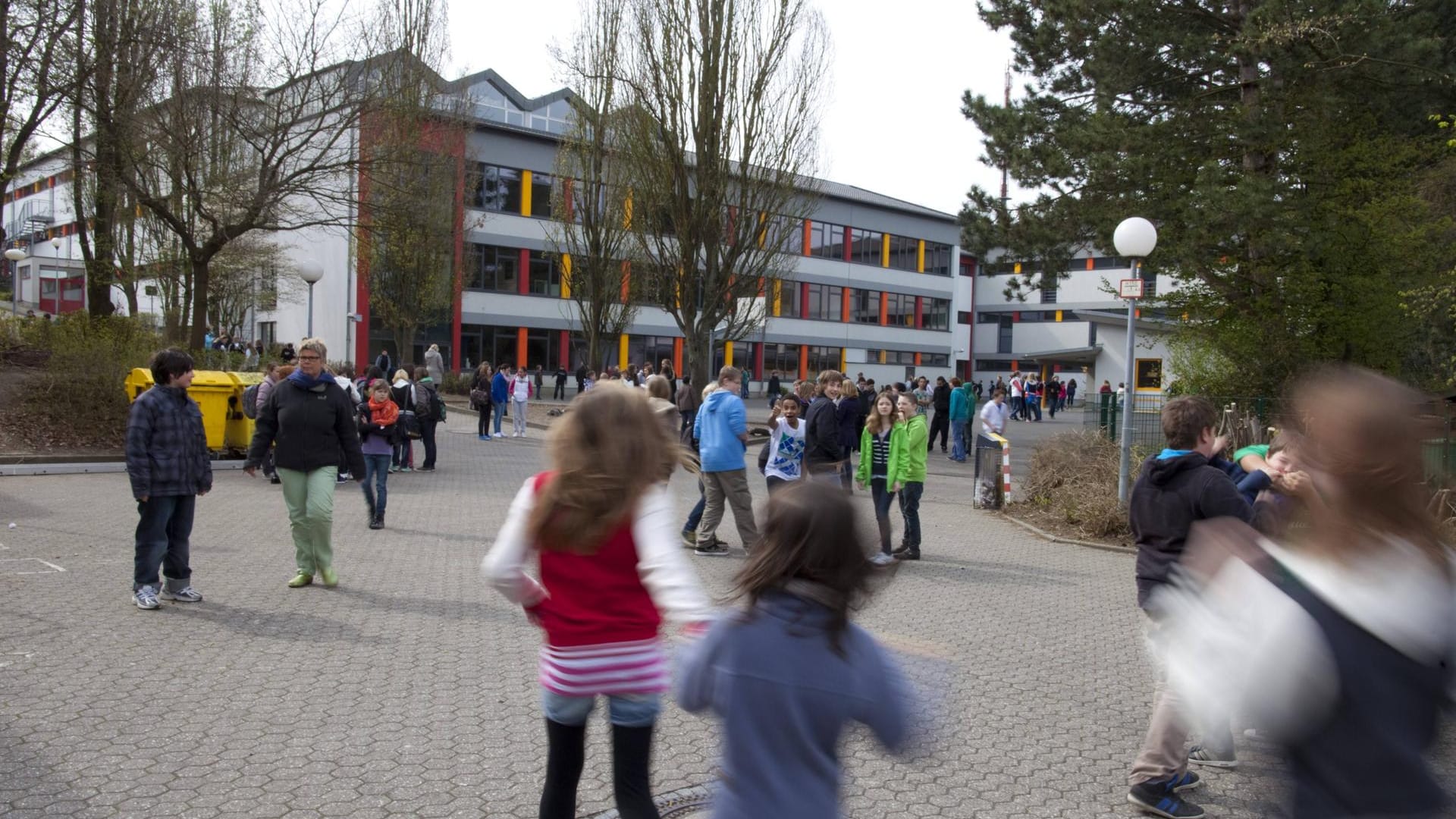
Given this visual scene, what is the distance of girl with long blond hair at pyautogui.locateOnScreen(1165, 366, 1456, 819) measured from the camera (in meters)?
2.03

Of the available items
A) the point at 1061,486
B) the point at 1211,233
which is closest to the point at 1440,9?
the point at 1211,233

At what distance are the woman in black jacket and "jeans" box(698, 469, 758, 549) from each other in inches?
128

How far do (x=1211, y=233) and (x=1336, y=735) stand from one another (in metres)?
17.4

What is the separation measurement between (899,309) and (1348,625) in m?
64.6

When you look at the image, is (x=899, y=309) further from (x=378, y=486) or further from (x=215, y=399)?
(x=378, y=486)

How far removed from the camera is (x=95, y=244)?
23312 millimetres

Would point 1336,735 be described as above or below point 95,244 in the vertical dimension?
below

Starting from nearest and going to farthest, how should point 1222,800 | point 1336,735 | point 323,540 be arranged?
point 1336,735
point 1222,800
point 323,540

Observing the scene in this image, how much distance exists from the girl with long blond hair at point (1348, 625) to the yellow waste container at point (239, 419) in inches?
636

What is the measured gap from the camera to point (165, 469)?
7.00m

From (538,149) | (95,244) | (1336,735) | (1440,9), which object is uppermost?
(538,149)

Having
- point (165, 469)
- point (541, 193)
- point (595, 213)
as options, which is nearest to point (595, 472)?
point (165, 469)

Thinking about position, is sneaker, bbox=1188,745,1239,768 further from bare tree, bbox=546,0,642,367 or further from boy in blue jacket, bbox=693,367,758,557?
bare tree, bbox=546,0,642,367

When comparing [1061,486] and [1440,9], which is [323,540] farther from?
[1440,9]
